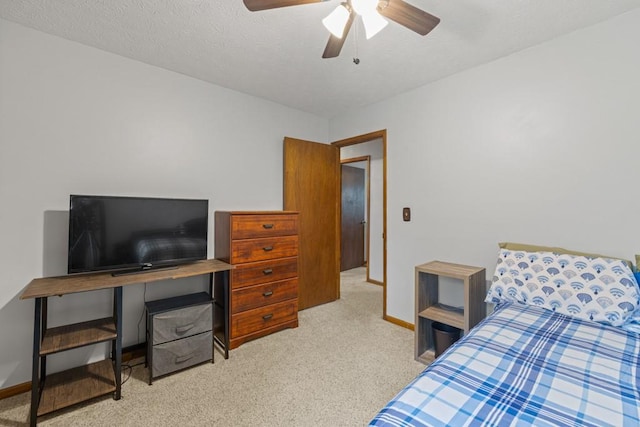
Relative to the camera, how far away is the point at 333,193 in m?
3.74

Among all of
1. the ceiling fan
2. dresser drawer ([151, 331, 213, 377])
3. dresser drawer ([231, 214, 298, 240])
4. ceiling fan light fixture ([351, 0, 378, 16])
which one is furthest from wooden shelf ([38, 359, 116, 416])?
ceiling fan light fixture ([351, 0, 378, 16])

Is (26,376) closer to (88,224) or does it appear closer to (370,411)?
(88,224)

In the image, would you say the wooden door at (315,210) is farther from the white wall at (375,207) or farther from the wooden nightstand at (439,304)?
the wooden nightstand at (439,304)

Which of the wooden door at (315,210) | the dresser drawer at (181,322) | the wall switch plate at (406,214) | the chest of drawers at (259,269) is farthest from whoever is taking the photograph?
the wooden door at (315,210)

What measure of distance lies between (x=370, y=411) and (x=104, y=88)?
3.06m

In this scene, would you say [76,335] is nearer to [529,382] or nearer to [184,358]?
[184,358]

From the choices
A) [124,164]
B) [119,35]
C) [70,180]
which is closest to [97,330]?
[70,180]

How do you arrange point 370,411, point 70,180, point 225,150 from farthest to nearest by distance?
1. point 225,150
2. point 70,180
3. point 370,411

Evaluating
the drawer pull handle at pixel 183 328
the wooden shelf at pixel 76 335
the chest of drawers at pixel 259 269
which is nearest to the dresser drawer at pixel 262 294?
the chest of drawers at pixel 259 269

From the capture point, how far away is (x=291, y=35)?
78.9 inches

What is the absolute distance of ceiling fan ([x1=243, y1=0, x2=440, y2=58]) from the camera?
135cm

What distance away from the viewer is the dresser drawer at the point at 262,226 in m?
2.52

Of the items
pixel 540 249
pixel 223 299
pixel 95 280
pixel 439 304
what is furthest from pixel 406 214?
pixel 95 280

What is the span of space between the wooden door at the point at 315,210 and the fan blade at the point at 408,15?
203cm
